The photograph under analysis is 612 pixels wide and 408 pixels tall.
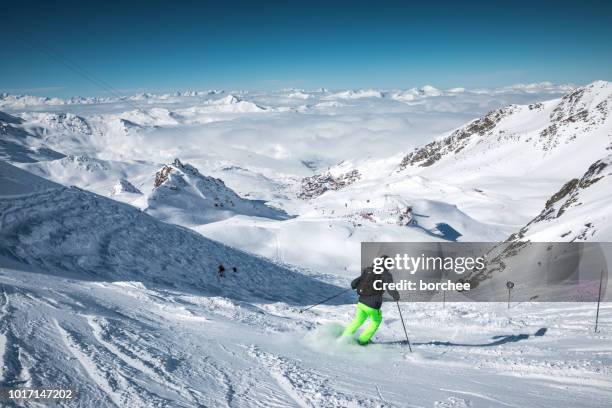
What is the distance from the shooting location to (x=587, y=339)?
830 centimetres

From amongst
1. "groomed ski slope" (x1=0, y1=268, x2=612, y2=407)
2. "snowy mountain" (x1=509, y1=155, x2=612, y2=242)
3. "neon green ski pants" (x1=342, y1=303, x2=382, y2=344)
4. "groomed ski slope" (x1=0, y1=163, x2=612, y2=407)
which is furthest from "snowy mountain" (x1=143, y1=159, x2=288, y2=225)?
"neon green ski pants" (x1=342, y1=303, x2=382, y2=344)

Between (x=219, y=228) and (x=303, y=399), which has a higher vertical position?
(x=303, y=399)

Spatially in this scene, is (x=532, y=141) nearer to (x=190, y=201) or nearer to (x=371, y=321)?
(x=190, y=201)

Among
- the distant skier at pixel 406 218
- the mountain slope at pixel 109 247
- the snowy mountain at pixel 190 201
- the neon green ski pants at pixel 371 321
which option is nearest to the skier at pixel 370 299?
the neon green ski pants at pixel 371 321

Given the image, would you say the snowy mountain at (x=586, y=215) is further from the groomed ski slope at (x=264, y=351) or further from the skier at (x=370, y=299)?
the skier at (x=370, y=299)

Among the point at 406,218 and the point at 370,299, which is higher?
the point at 370,299

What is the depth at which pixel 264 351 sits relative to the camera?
295 inches

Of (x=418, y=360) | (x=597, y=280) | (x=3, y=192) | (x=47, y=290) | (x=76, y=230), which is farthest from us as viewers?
(x=76, y=230)

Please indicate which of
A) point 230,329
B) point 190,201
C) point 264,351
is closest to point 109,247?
point 230,329

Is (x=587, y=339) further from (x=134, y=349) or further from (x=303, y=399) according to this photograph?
(x=134, y=349)

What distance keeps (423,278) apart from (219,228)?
18.7 meters

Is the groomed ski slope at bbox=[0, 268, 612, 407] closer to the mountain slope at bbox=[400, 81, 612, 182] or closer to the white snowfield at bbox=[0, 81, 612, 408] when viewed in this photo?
the white snowfield at bbox=[0, 81, 612, 408]

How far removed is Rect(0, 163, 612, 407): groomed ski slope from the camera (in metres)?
5.56

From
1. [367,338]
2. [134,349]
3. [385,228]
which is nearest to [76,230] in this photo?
[134,349]
